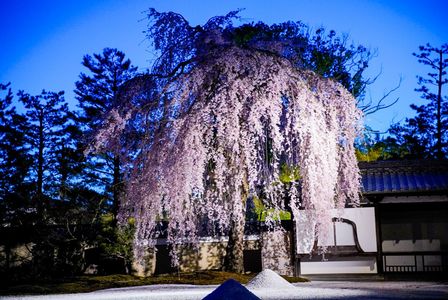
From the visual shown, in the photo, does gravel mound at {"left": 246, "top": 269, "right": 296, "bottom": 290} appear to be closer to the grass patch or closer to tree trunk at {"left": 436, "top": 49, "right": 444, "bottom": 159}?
the grass patch

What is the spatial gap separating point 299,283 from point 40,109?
15.9 metres

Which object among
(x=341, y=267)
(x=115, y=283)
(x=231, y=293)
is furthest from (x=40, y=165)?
(x=231, y=293)

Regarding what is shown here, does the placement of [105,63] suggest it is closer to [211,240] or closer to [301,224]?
[211,240]

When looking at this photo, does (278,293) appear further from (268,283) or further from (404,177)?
(404,177)

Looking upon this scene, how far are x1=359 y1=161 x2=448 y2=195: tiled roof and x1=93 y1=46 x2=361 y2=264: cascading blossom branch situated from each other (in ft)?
10.9

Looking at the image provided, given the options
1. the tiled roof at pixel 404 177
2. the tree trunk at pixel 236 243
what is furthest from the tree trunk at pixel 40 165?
the tiled roof at pixel 404 177

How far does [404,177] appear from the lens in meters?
14.9

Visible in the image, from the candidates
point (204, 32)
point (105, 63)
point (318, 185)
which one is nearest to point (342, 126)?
point (318, 185)

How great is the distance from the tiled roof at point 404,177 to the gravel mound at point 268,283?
160 inches

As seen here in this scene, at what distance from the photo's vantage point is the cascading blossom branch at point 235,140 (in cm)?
992

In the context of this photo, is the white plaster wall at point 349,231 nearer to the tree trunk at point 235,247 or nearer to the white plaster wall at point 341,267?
the white plaster wall at point 341,267

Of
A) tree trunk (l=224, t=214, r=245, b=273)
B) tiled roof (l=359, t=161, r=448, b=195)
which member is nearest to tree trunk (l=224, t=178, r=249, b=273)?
tree trunk (l=224, t=214, r=245, b=273)

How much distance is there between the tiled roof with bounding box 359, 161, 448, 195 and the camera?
46.0ft

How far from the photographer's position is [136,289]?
11820 mm
